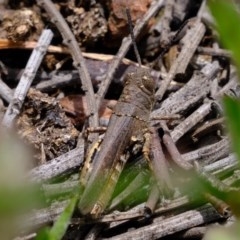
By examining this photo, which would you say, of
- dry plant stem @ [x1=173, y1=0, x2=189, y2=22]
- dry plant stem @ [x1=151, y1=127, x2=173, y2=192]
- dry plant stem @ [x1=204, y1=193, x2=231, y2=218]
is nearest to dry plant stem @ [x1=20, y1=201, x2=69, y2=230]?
dry plant stem @ [x1=151, y1=127, x2=173, y2=192]

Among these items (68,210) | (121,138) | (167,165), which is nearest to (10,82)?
(121,138)

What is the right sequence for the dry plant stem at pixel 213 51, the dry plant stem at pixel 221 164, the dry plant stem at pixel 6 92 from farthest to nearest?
the dry plant stem at pixel 213 51
the dry plant stem at pixel 6 92
the dry plant stem at pixel 221 164

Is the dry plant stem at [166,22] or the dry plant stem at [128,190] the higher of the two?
the dry plant stem at [166,22]

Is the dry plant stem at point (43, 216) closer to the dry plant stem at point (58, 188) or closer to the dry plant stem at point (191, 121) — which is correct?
the dry plant stem at point (58, 188)

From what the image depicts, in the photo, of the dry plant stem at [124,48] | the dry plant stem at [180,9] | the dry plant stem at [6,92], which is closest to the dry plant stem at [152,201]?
the dry plant stem at [124,48]

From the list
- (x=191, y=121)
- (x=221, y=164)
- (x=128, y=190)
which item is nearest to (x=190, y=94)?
(x=191, y=121)

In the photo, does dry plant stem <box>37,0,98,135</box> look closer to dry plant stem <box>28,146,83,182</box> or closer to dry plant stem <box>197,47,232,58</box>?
dry plant stem <box>28,146,83,182</box>

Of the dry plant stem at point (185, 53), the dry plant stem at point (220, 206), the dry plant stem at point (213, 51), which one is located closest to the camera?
the dry plant stem at point (220, 206)

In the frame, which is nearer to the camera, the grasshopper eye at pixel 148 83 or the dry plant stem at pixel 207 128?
the dry plant stem at pixel 207 128

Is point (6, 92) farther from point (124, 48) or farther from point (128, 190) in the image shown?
point (128, 190)
